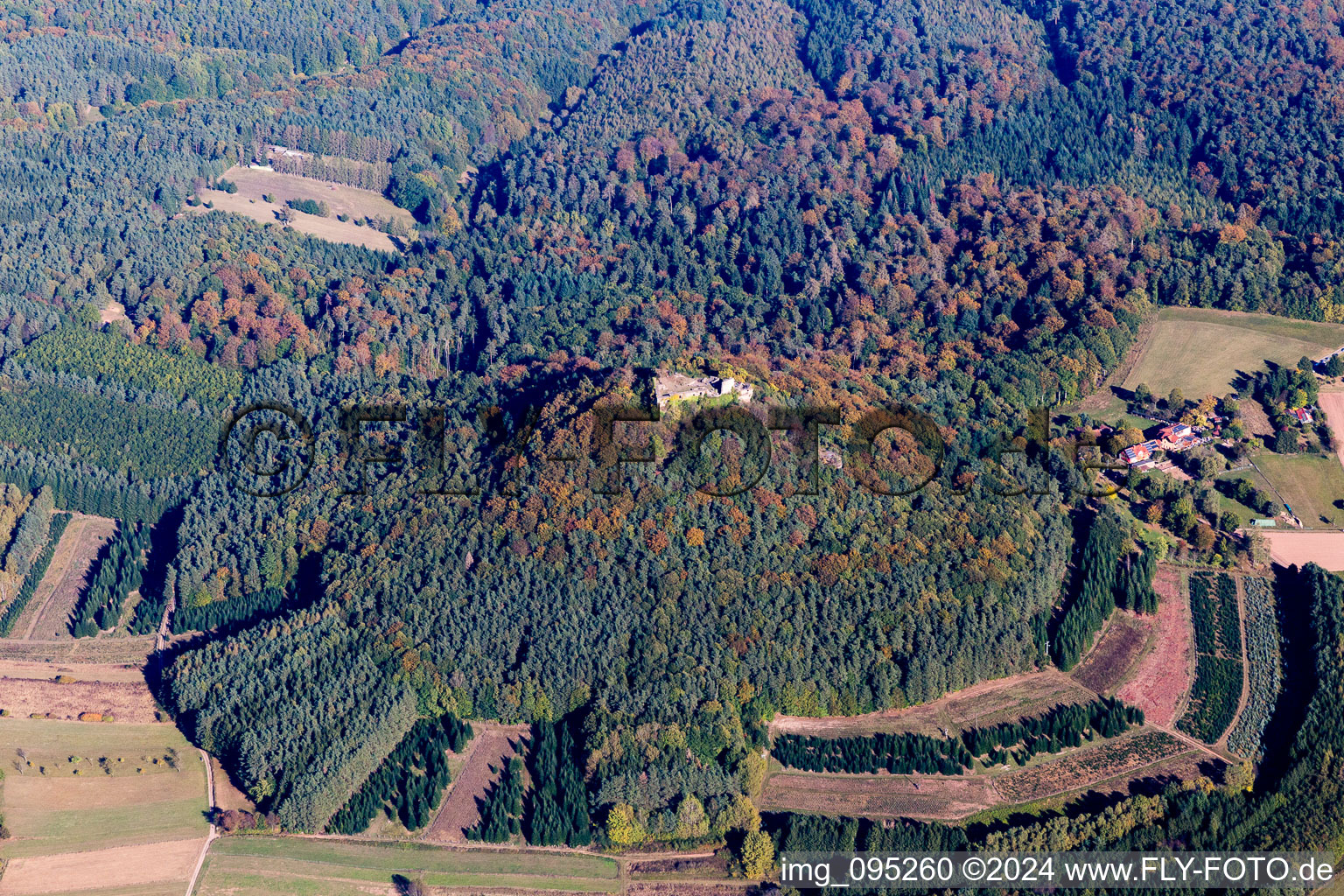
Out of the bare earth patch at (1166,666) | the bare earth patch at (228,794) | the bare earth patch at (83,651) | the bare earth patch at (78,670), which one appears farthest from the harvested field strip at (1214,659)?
the bare earth patch at (78,670)

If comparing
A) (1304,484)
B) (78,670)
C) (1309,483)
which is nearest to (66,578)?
(78,670)

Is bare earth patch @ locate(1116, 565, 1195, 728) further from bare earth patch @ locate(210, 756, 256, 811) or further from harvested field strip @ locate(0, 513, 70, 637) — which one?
harvested field strip @ locate(0, 513, 70, 637)

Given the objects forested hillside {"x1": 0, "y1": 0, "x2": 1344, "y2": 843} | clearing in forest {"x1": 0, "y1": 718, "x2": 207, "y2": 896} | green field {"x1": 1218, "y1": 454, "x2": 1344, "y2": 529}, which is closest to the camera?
clearing in forest {"x1": 0, "y1": 718, "x2": 207, "y2": 896}

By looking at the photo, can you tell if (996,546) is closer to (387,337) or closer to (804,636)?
(804,636)

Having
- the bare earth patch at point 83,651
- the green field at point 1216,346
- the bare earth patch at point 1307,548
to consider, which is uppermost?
the green field at point 1216,346

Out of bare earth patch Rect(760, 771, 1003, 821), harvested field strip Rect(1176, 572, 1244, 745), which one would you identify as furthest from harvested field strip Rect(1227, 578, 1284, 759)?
bare earth patch Rect(760, 771, 1003, 821)

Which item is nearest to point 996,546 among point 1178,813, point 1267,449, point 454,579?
point 1178,813

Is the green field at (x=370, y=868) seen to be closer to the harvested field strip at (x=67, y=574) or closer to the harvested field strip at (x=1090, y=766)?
the harvested field strip at (x=1090, y=766)
